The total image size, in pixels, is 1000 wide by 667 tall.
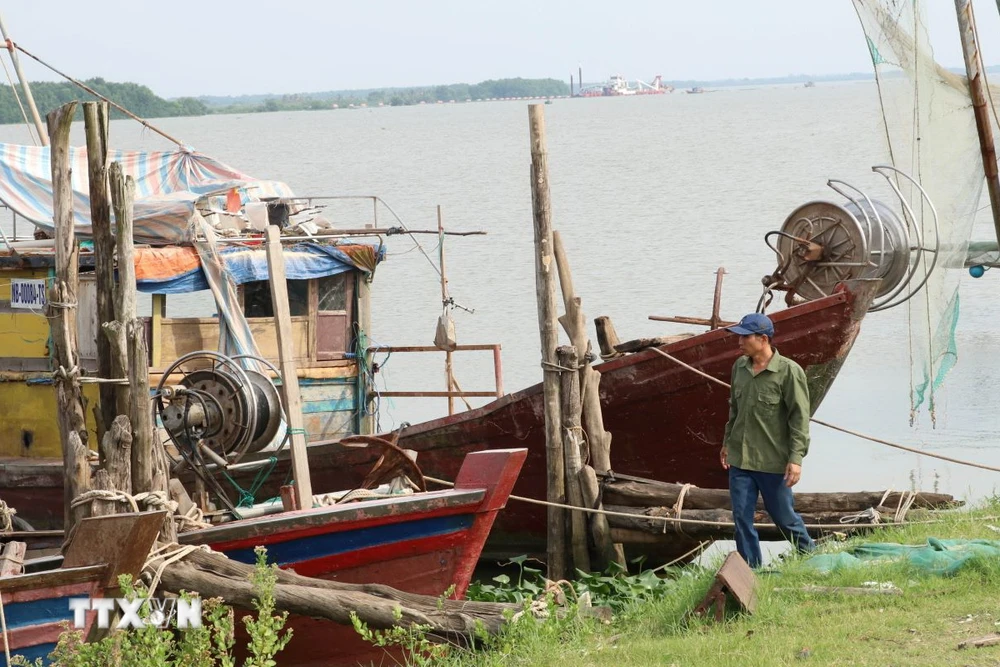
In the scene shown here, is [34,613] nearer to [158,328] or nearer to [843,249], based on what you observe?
[158,328]

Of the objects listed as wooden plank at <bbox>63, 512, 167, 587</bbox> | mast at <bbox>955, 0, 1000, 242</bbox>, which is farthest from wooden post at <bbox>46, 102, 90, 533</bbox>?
mast at <bbox>955, 0, 1000, 242</bbox>

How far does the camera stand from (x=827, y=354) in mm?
10281

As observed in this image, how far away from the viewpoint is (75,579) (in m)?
6.70

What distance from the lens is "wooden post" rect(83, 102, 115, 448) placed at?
7.39 meters

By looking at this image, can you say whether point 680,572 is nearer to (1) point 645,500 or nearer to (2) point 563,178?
(1) point 645,500

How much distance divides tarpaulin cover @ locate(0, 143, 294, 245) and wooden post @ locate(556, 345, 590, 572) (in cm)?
360

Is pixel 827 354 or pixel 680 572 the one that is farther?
pixel 827 354

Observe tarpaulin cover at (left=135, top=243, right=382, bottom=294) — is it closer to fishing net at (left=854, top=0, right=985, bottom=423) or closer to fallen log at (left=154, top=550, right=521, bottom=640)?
fallen log at (left=154, top=550, right=521, bottom=640)

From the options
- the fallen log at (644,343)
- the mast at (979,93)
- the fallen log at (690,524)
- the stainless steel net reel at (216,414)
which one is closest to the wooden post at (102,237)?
the stainless steel net reel at (216,414)

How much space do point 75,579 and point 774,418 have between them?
A: 4.03 m

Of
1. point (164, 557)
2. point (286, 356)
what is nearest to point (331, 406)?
point (286, 356)

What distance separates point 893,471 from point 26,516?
10.0 metres

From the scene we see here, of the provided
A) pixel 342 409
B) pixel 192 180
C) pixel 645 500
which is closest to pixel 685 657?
pixel 645 500

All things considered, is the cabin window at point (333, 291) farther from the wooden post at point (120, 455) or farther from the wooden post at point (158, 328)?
the wooden post at point (120, 455)
